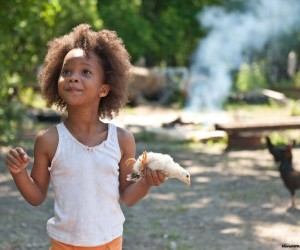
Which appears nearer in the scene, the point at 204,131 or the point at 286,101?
the point at 204,131

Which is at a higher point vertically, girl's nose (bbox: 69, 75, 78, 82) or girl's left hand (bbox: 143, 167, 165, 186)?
girl's nose (bbox: 69, 75, 78, 82)

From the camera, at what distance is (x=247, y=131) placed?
38.5 ft

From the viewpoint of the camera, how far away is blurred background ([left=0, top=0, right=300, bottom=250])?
6.07 meters

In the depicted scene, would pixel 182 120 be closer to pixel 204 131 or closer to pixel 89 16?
pixel 204 131

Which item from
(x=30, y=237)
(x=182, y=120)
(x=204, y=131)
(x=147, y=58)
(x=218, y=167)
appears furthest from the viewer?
(x=147, y=58)

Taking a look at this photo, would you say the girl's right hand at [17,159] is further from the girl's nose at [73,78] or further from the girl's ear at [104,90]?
the girl's ear at [104,90]

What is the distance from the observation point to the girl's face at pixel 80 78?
112 inches

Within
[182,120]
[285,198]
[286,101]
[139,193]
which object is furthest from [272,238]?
A: [286,101]

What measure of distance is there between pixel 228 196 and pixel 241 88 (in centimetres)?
1772

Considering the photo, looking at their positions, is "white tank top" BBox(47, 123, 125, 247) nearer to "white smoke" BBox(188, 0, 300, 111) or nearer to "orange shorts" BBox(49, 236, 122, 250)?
"orange shorts" BBox(49, 236, 122, 250)

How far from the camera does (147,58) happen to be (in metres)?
28.6

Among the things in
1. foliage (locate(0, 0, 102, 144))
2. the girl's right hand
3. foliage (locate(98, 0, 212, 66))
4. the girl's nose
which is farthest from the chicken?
foliage (locate(98, 0, 212, 66))

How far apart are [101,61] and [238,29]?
25678 millimetres

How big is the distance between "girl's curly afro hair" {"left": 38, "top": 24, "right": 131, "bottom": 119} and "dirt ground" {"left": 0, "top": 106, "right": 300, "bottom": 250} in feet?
8.05
